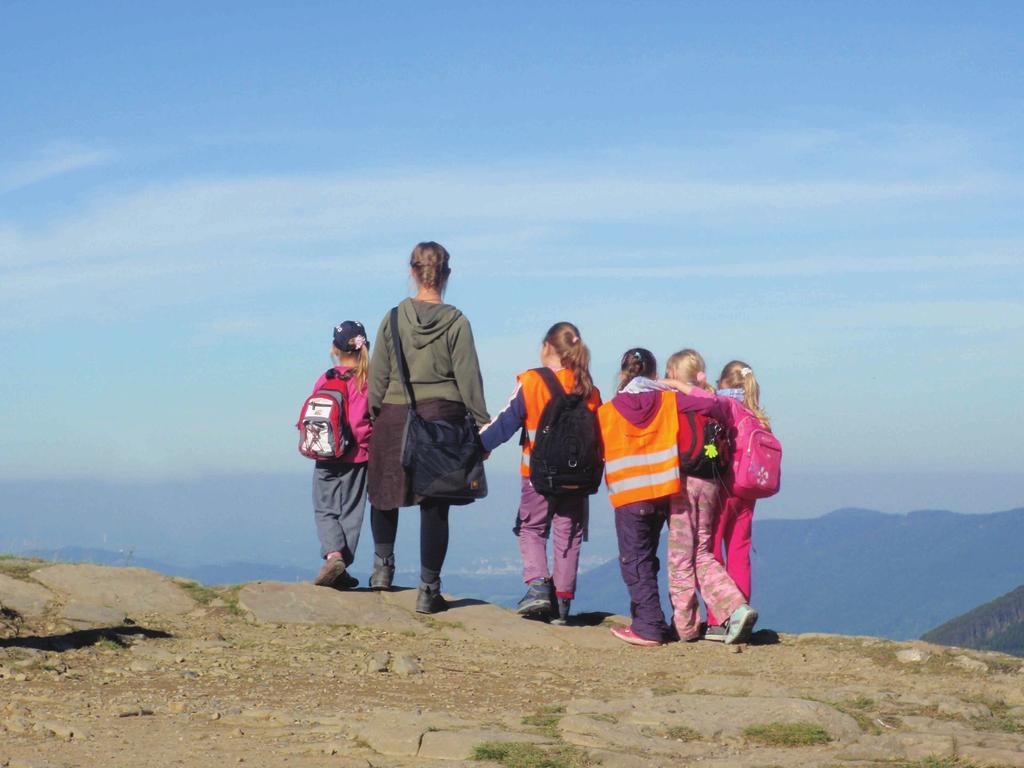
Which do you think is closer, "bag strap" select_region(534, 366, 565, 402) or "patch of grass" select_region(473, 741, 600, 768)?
"patch of grass" select_region(473, 741, 600, 768)

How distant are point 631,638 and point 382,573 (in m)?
2.34

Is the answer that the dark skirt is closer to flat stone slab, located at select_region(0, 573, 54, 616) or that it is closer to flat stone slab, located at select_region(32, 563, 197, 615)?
flat stone slab, located at select_region(32, 563, 197, 615)

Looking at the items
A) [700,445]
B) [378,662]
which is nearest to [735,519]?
[700,445]

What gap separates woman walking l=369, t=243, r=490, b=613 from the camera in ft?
32.1

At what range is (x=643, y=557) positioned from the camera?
9758 millimetres

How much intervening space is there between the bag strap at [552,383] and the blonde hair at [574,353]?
11 centimetres

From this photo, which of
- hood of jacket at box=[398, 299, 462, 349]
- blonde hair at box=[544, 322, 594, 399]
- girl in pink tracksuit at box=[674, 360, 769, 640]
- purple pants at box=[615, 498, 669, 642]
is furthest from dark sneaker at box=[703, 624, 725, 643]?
hood of jacket at box=[398, 299, 462, 349]

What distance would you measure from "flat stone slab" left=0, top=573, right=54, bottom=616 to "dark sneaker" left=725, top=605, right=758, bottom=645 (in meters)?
5.31

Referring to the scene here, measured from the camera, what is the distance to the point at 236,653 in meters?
8.76

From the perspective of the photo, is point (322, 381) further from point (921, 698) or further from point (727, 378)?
point (921, 698)

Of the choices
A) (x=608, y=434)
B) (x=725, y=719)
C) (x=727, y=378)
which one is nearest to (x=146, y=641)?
(x=608, y=434)

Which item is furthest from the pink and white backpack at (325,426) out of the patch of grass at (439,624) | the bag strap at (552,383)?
the bag strap at (552,383)

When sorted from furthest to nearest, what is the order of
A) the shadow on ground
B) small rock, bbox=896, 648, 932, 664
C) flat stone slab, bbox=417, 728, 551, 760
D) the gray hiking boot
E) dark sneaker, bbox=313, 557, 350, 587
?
1. the gray hiking boot
2. dark sneaker, bbox=313, 557, 350, 587
3. small rock, bbox=896, 648, 932, 664
4. the shadow on ground
5. flat stone slab, bbox=417, 728, 551, 760

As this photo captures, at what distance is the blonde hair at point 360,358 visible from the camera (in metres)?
10.7
